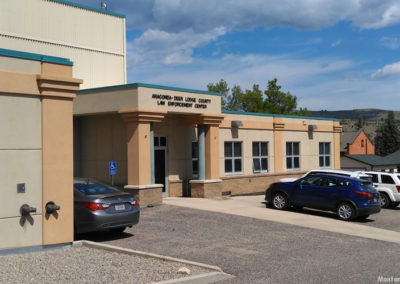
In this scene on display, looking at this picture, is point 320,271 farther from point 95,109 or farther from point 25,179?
point 95,109

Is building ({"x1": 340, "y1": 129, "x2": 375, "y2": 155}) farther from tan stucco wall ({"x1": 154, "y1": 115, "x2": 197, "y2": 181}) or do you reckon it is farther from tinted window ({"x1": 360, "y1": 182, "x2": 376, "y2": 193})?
tinted window ({"x1": 360, "y1": 182, "x2": 376, "y2": 193})

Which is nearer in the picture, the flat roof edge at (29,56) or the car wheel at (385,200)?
the flat roof edge at (29,56)

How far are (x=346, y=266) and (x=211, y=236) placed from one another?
401cm

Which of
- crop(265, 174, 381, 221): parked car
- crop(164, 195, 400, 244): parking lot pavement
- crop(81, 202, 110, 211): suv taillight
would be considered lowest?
crop(164, 195, 400, 244): parking lot pavement

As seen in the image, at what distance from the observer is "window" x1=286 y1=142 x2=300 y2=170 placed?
27.7 metres

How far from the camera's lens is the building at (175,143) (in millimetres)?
17891

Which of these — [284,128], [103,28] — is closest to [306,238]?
[284,128]

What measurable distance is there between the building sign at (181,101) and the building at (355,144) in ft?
165

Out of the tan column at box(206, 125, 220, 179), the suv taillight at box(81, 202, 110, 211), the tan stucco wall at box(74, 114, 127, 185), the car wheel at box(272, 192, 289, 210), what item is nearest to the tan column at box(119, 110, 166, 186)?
the tan stucco wall at box(74, 114, 127, 185)

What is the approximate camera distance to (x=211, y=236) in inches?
496

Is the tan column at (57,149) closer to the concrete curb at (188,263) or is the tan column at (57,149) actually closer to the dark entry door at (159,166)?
the concrete curb at (188,263)

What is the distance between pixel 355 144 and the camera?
68.0 metres

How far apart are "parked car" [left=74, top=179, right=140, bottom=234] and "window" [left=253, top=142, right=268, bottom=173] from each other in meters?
13.9

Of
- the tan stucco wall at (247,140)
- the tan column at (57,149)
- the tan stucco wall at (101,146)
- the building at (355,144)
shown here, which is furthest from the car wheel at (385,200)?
the building at (355,144)
